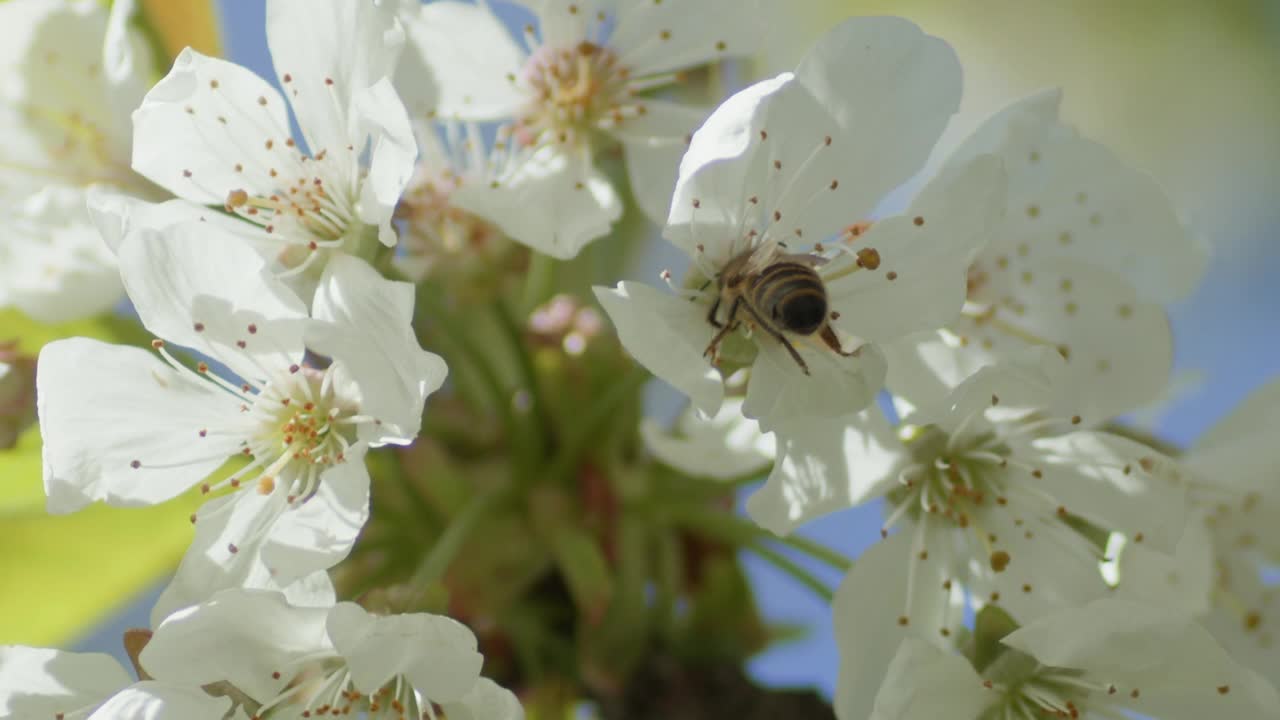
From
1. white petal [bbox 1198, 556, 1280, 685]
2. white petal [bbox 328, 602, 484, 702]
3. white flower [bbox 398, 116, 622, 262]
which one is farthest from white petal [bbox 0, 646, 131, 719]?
white petal [bbox 1198, 556, 1280, 685]

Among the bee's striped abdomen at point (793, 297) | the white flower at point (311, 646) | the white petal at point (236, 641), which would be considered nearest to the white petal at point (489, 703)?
the white flower at point (311, 646)

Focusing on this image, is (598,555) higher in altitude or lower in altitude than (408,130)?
lower

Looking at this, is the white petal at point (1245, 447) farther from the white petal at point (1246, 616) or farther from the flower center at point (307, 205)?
the flower center at point (307, 205)

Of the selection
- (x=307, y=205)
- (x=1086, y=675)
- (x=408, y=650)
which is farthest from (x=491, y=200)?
(x=1086, y=675)

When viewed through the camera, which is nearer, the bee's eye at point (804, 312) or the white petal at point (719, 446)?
the bee's eye at point (804, 312)

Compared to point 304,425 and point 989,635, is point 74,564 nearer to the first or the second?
point 304,425

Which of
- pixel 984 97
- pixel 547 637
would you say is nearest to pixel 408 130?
pixel 547 637

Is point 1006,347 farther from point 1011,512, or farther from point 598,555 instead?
point 598,555
